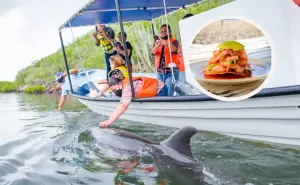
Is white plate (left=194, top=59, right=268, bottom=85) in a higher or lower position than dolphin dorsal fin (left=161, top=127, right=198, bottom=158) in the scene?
higher

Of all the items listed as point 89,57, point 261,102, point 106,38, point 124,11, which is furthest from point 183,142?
point 89,57

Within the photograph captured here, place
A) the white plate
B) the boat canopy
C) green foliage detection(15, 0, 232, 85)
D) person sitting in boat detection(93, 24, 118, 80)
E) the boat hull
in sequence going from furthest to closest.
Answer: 1. green foliage detection(15, 0, 232, 85)
2. person sitting in boat detection(93, 24, 118, 80)
3. the boat canopy
4. the boat hull
5. the white plate

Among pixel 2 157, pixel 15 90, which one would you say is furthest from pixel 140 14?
pixel 15 90

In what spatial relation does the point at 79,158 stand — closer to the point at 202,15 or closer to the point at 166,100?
the point at 166,100

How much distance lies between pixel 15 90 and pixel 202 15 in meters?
30.6

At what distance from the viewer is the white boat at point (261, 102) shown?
12.0ft

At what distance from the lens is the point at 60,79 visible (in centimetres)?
1205

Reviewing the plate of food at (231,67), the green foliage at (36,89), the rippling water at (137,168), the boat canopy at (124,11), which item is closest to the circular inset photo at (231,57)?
the plate of food at (231,67)

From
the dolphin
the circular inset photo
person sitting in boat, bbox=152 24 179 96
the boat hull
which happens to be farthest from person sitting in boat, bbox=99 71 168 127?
the circular inset photo

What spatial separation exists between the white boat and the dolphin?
676mm

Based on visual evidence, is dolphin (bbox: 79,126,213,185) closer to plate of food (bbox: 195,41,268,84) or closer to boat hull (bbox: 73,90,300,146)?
plate of food (bbox: 195,41,268,84)

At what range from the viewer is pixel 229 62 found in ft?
11.1

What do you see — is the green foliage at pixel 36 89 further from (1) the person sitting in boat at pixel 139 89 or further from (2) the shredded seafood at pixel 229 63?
(2) the shredded seafood at pixel 229 63

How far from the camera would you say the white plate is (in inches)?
132
